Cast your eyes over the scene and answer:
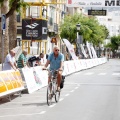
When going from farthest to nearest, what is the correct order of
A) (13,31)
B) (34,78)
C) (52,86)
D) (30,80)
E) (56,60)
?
1. (13,31)
2. (34,78)
3. (30,80)
4. (56,60)
5. (52,86)

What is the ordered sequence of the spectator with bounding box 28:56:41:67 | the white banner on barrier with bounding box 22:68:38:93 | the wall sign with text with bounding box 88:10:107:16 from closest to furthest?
the white banner on barrier with bounding box 22:68:38:93 → the spectator with bounding box 28:56:41:67 → the wall sign with text with bounding box 88:10:107:16

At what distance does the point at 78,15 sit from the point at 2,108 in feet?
213

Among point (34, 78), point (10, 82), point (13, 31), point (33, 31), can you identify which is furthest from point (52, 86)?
point (33, 31)

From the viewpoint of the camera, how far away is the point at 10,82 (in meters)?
17.6

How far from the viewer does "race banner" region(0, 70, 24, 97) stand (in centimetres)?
1664

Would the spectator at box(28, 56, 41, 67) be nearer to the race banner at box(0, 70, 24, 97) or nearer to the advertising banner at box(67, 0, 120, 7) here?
the advertising banner at box(67, 0, 120, 7)

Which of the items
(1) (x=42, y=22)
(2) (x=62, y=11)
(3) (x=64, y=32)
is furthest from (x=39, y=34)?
(2) (x=62, y=11)

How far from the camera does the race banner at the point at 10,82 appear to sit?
16.6 metres

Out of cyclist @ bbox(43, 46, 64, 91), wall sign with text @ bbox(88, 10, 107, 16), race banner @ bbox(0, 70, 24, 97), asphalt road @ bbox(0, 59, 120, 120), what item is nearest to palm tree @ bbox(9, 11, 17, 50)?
wall sign with text @ bbox(88, 10, 107, 16)

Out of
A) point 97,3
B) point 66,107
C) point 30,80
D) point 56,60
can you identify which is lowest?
point 66,107

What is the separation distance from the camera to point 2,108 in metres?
15.4

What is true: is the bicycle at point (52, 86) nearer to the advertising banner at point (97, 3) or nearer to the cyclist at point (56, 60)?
the cyclist at point (56, 60)

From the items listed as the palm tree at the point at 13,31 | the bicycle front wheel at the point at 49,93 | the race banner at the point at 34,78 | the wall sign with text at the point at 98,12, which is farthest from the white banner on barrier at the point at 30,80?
the wall sign with text at the point at 98,12

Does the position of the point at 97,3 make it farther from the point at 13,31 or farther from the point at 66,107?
the point at 66,107
